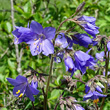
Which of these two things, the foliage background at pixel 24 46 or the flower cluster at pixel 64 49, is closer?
the flower cluster at pixel 64 49

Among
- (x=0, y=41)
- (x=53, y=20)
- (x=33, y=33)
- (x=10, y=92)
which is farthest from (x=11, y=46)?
(x=33, y=33)

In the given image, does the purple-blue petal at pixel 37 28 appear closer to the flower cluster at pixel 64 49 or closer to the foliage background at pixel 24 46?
the flower cluster at pixel 64 49

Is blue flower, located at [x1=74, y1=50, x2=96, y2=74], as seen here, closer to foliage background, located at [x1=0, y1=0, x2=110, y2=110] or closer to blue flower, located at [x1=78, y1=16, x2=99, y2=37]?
blue flower, located at [x1=78, y1=16, x2=99, y2=37]

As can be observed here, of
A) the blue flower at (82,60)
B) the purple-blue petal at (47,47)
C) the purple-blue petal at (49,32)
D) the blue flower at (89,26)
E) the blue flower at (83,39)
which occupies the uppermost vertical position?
the blue flower at (89,26)

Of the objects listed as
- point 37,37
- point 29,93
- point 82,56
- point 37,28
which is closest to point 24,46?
point 37,37

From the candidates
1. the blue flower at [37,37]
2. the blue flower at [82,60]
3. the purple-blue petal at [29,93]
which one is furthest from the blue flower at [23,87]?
the blue flower at [82,60]

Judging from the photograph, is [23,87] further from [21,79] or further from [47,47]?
[47,47]

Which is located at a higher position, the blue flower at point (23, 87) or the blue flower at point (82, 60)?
the blue flower at point (82, 60)
